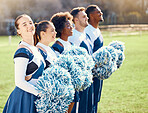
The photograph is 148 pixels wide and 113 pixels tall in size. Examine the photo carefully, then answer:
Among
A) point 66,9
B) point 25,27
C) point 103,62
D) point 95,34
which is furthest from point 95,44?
point 66,9

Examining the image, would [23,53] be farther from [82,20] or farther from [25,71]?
[82,20]

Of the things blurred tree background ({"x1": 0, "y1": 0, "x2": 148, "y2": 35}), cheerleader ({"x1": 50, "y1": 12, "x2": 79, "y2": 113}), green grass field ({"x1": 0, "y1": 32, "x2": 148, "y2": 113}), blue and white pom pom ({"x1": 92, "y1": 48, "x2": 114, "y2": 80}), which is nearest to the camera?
cheerleader ({"x1": 50, "y1": 12, "x2": 79, "y2": 113})

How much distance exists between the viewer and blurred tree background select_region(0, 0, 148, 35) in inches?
1932

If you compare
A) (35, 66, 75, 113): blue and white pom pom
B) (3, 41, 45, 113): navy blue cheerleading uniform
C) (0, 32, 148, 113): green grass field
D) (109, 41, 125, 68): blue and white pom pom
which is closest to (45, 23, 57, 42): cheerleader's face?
(3, 41, 45, 113): navy blue cheerleading uniform

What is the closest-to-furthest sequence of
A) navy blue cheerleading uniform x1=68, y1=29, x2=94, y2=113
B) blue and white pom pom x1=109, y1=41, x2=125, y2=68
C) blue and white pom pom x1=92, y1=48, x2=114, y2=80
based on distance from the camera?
1. blue and white pom pom x1=92, y1=48, x2=114, y2=80
2. navy blue cheerleading uniform x1=68, y1=29, x2=94, y2=113
3. blue and white pom pom x1=109, y1=41, x2=125, y2=68

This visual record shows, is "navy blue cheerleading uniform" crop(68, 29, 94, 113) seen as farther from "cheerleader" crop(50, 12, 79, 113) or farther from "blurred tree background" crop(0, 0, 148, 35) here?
"blurred tree background" crop(0, 0, 148, 35)

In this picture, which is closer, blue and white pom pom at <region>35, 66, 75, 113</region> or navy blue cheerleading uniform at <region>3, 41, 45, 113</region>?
blue and white pom pom at <region>35, 66, 75, 113</region>

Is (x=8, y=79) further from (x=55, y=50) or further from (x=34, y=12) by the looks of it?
(x=34, y=12)

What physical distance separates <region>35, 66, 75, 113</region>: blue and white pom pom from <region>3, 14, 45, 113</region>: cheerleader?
0.12 m

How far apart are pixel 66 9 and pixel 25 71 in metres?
45.8

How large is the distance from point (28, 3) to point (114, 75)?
4643 centimetres

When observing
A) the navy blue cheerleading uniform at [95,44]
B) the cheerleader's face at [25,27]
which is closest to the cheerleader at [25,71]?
the cheerleader's face at [25,27]

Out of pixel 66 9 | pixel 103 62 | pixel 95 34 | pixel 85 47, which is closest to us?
pixel 103 62

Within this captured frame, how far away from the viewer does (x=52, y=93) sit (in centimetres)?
264
